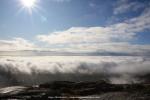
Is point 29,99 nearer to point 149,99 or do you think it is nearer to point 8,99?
point 8,99

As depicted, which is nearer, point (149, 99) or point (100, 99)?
point (149, 99)

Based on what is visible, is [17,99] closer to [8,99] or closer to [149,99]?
[8,99]

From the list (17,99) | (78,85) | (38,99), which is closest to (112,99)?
(38,99)

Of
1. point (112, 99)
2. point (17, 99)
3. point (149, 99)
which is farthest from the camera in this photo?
point (17, 99)

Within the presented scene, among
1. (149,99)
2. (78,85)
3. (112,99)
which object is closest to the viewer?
(149,99)

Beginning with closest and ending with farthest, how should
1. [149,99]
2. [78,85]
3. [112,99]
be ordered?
[149,99]
[112,99]
[78,85]

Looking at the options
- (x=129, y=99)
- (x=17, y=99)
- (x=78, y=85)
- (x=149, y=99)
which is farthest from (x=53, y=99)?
(x=78, y=85)

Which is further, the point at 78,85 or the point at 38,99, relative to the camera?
the point at 78,85

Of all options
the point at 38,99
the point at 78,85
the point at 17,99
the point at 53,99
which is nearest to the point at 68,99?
the point at 53,99

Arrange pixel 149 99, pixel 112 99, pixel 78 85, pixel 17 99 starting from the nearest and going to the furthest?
pixel 149 99, pixel 112 99, pixel 17 99, pixel 78 85
